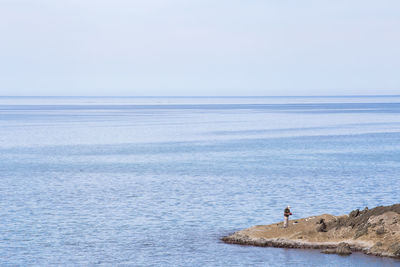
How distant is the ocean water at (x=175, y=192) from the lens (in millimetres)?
44219

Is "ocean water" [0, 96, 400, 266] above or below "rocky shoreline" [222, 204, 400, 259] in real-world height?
below

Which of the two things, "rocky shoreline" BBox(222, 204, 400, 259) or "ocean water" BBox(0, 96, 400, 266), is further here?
"ocean water" BBox(0, 96, 400, 266)

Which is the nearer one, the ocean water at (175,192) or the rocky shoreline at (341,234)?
the rocky shoreline at (341,234)

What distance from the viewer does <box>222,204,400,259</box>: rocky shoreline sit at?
1641 inches

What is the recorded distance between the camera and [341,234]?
43.7m

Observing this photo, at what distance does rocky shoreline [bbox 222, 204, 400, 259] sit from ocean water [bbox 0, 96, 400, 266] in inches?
35.4

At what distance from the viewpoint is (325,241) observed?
1706 inches

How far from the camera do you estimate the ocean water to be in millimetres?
44219

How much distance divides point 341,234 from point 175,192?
2842 centimetres

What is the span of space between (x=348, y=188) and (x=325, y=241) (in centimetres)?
2941

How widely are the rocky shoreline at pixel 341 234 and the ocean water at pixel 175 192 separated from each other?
0.90 meters

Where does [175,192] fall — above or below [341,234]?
below

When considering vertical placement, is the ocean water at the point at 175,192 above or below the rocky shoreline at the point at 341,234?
below

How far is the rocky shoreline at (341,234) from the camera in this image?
41688 millimetres
